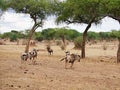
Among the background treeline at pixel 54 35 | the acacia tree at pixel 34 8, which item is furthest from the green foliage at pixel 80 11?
the background treeline at pixel 54 35

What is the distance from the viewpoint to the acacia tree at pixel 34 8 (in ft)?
146

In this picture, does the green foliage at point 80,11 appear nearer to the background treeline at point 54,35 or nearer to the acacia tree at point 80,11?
the acacia tree at point 80,11

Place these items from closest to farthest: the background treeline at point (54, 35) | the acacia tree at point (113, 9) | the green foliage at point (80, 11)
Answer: the acacia tree at point (113, 9) → the green foliage at point (80, 11) → the background treeline at point (54, 35)

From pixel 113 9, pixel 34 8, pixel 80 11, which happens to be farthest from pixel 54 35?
pixel 113 9

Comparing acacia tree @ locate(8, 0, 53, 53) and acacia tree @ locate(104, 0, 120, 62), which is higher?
acacia tree @ locate(8, 0, 53, 53)

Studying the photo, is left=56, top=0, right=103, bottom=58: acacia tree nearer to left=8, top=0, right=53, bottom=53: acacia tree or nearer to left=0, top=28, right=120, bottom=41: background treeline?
left=8, top=0, right=53, bottom=53: acacia tree

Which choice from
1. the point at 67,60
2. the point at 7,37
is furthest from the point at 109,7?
the point at 7,37

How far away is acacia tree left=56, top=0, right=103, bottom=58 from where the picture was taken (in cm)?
3045

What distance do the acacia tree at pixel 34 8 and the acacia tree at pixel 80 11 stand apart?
9.75 ft

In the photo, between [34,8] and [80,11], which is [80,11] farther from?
[34,8]

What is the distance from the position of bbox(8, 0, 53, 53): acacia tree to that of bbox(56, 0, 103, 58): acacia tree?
9.75ft

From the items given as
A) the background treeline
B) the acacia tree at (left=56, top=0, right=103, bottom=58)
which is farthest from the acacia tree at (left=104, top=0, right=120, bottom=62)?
the background treeline

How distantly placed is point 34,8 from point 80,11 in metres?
12.8

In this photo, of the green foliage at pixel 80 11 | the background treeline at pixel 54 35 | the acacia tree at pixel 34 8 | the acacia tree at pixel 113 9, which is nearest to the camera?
the acacia tree at pixel 113 9
